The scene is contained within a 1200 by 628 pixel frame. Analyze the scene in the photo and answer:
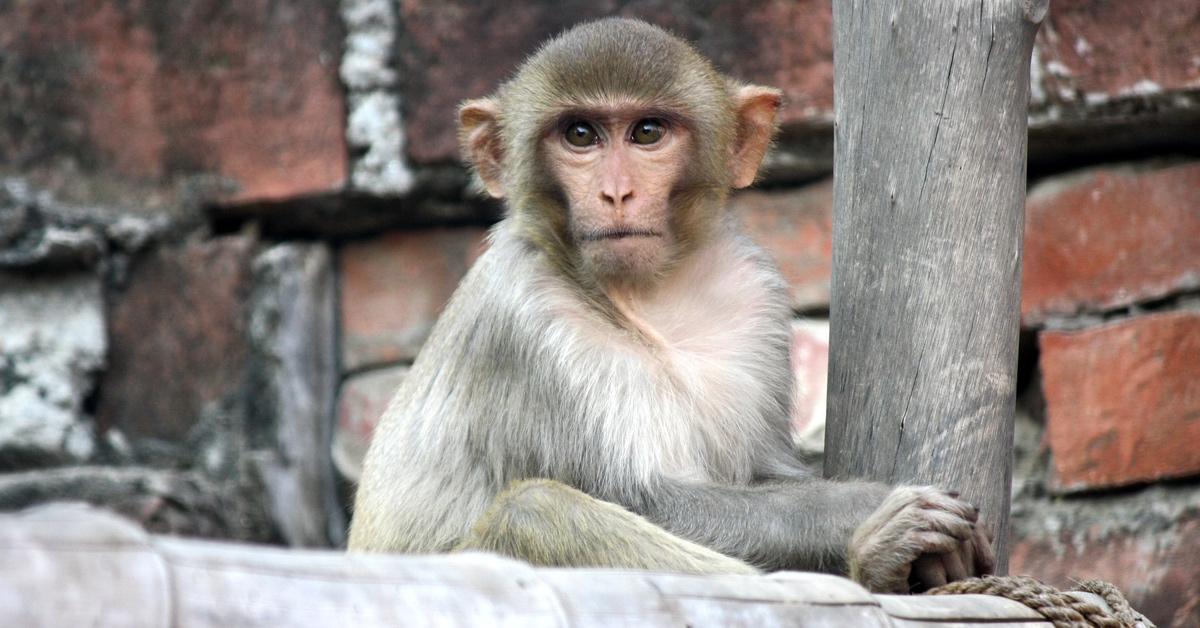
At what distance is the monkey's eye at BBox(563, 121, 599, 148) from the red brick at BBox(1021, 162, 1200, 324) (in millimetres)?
1522

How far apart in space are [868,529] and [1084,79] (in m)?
1.89

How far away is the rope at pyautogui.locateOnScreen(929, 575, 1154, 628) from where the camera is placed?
2.50 m

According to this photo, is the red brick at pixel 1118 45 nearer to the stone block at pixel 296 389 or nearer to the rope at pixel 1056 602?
the rope at pixel 1056 602

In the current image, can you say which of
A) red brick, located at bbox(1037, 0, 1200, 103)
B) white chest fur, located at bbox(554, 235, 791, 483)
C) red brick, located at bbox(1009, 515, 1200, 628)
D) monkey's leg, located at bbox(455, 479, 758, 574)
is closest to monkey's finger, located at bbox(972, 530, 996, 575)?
monkey's leg, located at bbox(455, 479, 758, 574)

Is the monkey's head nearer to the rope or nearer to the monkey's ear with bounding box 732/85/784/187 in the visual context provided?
the monkey's ear with bounding box 732/85/784/187

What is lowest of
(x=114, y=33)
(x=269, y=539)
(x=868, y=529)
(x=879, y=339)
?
(x=269, y=539)

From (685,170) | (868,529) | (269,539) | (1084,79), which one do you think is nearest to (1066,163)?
(1084,79)

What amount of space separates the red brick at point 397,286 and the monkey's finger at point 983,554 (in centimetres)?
233

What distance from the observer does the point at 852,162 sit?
125 inches

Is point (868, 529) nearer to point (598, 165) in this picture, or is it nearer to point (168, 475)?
point (598, 165)

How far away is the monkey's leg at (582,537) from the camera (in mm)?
3025

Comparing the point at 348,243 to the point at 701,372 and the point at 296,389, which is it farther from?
the point at 701,372

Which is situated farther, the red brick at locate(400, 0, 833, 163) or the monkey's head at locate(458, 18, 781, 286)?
the red brick at locate(400, 0, 833, 163)

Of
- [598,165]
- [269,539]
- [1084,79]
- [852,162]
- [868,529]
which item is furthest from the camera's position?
[269,539]
